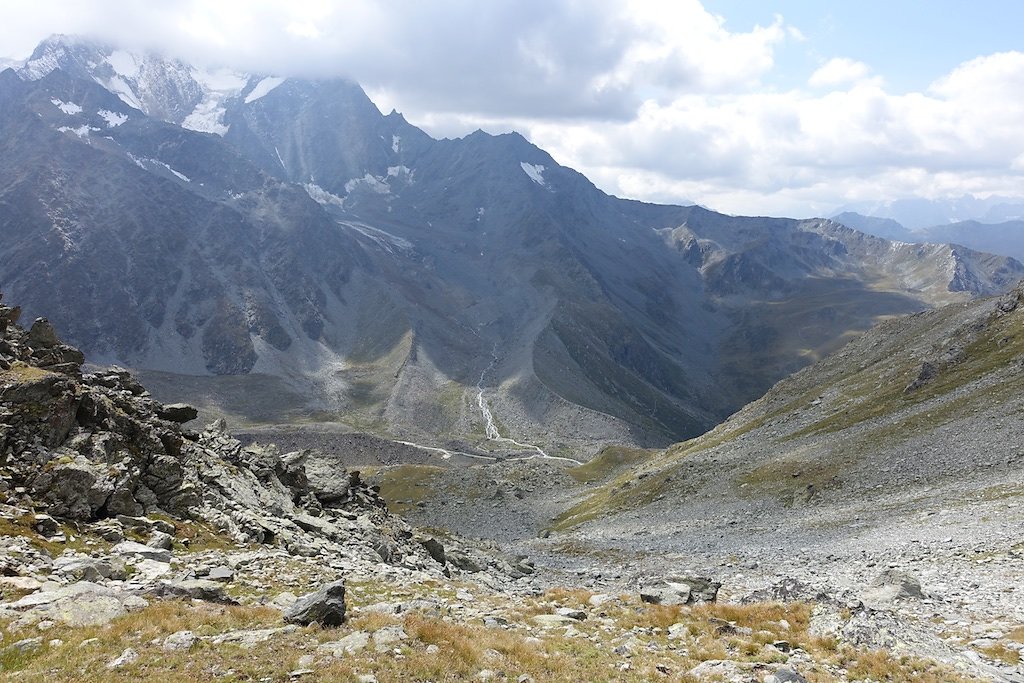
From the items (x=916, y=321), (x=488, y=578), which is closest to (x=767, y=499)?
(x=488, y=578)

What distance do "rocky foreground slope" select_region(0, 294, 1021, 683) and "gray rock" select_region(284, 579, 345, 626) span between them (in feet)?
0.21

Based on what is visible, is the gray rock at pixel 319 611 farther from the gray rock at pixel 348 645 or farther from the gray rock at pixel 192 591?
the gray rock at pixel 192 591

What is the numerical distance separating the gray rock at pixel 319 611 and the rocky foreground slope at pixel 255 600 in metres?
0.06

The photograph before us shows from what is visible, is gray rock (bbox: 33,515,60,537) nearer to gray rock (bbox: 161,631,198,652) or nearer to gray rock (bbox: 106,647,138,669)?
gray rock (bbox: 161,631,198,652)

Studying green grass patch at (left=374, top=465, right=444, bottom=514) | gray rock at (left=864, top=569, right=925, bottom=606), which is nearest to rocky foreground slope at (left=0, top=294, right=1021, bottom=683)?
gray rock at (left=864, top=569, right=925, bottom=606)

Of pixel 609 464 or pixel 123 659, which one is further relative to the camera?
pixel 609 464

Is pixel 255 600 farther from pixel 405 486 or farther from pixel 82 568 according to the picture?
pixel 405 486

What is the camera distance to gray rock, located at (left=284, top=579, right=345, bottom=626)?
62.2ft

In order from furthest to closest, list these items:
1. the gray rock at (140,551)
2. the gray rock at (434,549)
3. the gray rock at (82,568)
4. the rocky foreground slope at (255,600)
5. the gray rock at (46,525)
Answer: the gray rock at (434,549) → the gray rock at (140,551) → the gray rock at (46,525) → the gray rock at (82,568) → the rocky foreground slope at (255,600)

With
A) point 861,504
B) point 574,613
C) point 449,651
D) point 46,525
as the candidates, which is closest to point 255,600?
point 46,525

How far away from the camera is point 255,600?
22.1 metres

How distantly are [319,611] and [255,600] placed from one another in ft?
14.6

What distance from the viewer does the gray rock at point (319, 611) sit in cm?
1895

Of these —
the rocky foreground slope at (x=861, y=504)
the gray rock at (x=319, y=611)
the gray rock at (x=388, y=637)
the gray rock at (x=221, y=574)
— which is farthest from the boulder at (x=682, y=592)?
the gray rock at (x=221, y=574)
